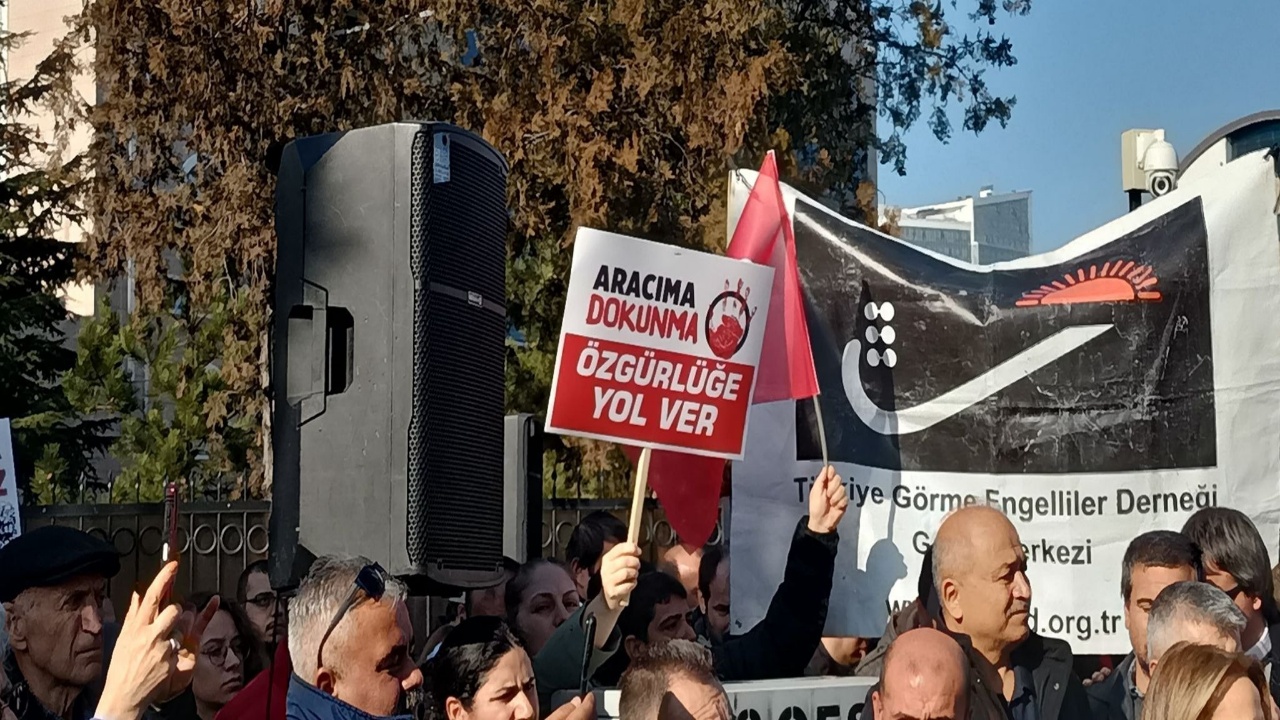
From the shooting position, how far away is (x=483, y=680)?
3.86 meters

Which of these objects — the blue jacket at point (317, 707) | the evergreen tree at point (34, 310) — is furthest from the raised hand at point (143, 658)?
the evergreen tree at point (34, 310)

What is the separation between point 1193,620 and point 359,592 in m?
2.17

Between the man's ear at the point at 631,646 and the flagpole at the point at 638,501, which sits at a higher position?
the flagpole at the point at 638,501

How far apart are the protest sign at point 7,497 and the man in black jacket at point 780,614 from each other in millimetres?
3513

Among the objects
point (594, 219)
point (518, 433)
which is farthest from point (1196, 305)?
point (594, 219)

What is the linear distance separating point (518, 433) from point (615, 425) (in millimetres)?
1695

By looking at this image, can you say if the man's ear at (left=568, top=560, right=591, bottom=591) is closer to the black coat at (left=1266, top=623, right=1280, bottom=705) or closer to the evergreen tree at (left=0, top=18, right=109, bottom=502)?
the black coat at (left=1266, top=623, right=1280, bottom=705)

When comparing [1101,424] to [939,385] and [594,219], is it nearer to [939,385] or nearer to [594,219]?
[939,385]

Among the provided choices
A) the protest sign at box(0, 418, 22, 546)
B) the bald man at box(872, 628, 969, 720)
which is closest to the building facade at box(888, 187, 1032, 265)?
the protest sign at box(0, 418, 22, 546)

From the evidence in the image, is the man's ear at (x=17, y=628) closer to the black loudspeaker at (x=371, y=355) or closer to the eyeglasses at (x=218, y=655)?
the black loudspeaker at (x=371, y=355)

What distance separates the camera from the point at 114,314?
18.9 metres

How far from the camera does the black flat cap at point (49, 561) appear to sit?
388 cm

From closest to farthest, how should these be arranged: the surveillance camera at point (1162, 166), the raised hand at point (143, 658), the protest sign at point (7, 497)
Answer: the raised hand at point (143, 658)
the protest sign at point (7, 497)
the surveillance camera at point (1162, 166)

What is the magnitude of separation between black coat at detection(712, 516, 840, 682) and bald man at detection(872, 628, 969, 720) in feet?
4.76
